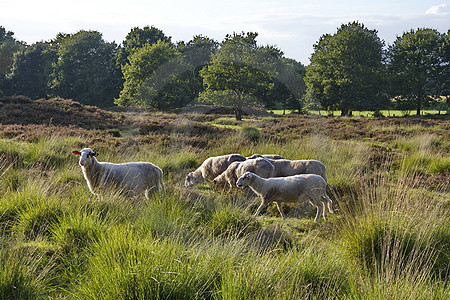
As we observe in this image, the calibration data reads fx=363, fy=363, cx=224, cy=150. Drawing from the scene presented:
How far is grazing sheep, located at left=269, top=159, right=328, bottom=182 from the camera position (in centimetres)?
931

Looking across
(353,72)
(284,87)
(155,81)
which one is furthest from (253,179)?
(284,87)

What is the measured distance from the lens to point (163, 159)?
12.1m

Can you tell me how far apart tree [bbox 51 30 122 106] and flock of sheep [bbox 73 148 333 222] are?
55727mm

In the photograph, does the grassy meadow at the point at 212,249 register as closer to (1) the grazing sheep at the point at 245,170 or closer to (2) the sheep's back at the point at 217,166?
(1) the grazing sheep at the point at 245,170

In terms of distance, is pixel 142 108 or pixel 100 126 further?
pixel 142 108

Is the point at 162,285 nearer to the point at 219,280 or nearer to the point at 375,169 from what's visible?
the point at 219,280

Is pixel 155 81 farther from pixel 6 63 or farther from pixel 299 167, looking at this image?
pixel 299 167

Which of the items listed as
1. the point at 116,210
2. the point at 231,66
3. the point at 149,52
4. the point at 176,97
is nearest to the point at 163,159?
the point at 116,210

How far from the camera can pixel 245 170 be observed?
9.56 m

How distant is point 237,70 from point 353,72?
20.1m

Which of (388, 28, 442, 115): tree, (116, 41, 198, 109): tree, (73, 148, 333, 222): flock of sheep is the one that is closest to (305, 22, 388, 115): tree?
(388, 28, 442, 115): tree

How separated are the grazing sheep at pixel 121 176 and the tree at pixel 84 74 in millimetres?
55706

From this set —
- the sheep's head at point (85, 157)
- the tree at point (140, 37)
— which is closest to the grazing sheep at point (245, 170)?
the sheep's head at point (85, 157)

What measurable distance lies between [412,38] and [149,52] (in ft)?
118
